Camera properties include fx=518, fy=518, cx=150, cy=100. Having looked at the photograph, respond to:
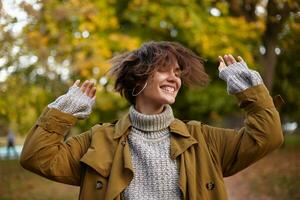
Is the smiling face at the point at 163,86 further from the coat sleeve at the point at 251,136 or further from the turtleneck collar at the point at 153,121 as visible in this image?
the coat sleeve at the point at 251,136

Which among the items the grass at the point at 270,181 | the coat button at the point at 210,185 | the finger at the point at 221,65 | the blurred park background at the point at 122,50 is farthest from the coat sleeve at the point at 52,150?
the grass at the point at 270,181

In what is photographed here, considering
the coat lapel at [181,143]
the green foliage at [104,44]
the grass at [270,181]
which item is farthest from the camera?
the grass at [270,181]

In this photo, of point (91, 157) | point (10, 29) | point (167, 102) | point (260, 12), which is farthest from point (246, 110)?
point (260, 12)

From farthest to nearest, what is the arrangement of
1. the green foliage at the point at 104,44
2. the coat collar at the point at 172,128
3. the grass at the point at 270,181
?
the grass at the point at 270,181 → the green foliage at the point at 104,44 → the coat collar at the point at 172,128

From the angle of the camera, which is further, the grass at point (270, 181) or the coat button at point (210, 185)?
the grass at point (270, 181)

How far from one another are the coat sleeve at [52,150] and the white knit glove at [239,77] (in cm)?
74

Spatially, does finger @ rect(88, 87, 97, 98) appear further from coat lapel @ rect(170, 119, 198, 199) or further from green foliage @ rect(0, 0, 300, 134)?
green foliage @ rect(0, 0, 300, 134)

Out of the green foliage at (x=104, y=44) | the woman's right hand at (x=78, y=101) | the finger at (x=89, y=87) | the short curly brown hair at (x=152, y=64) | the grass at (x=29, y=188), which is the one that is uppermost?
the short curly brown hair at (x=152, y=64)

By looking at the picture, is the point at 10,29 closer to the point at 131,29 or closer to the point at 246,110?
the point at 246,110

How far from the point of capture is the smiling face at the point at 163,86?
2438mm

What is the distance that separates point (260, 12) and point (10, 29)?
9475 millimetres

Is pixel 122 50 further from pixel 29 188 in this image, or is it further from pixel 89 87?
pixel 89 87

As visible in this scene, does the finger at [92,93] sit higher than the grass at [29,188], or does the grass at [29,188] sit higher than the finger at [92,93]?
the finger at [92,93]

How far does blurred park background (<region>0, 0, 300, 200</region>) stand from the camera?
806 cm
